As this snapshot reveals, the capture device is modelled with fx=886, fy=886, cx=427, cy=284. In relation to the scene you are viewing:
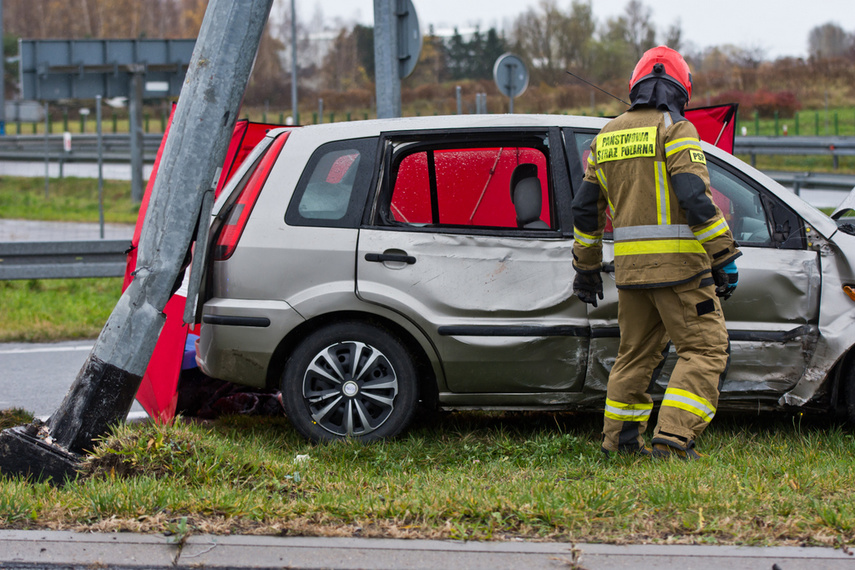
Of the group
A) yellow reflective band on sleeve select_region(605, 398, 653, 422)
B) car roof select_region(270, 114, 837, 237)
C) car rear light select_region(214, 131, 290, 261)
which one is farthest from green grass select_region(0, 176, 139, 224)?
yellow reflective band on sleeve select_region(605, 398, 653, 422)

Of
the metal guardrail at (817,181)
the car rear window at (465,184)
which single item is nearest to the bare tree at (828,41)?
the metal guardrail at (817,181)

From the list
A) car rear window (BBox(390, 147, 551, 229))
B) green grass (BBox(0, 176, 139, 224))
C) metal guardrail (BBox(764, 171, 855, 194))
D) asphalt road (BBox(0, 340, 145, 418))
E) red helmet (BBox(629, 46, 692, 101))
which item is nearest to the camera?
red helmet (BBox(629, 46, 692, 101))

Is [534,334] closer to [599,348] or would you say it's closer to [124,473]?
[599,348]

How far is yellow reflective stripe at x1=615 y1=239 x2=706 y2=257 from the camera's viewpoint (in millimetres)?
3809

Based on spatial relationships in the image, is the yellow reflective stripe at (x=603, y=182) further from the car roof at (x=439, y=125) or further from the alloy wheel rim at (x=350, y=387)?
the alloy wheel rim at (x=350, y=387)

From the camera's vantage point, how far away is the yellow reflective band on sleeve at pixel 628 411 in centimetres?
404

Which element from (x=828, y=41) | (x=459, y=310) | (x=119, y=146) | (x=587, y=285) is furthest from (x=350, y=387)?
(x=828, y=41)

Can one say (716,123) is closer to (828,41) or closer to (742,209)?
(742,209)

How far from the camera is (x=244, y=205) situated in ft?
14.4

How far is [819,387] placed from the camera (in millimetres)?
4184

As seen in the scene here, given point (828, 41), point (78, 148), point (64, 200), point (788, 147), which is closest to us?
point (788, 147)

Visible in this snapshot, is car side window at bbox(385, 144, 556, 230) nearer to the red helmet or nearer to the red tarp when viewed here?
the red helmet

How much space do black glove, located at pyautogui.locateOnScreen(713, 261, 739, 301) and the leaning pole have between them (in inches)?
90.1

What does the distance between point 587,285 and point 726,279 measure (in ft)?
1.98
